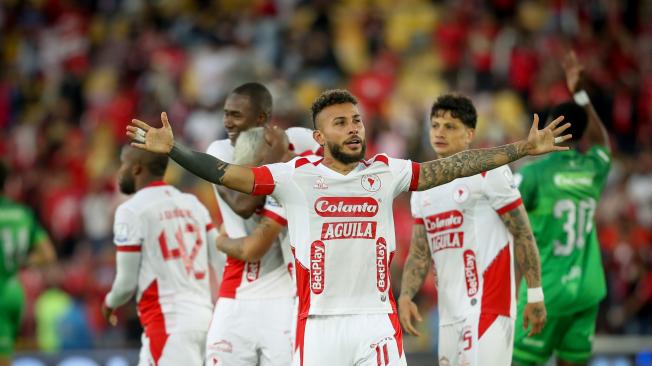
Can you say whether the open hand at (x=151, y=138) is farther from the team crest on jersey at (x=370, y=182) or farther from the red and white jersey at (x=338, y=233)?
the team crest on jersey at (x=370, y=182)

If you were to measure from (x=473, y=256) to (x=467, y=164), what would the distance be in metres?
1.41

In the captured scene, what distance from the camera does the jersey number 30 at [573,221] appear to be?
977 cm

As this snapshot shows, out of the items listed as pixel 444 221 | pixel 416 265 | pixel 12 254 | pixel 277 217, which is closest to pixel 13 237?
pixel 12 254

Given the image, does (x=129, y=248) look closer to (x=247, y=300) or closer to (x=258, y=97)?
(x=247, y=300)

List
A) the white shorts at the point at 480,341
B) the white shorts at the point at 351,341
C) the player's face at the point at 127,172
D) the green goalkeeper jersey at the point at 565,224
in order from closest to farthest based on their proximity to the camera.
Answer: the white shorts at the point at 351,341 → the white shorts at the point at 480,341 → the player's face at the point at 127,172 → the green goalkeeper jersey at the point at 565,224

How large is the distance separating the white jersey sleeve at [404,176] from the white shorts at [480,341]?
1551mm

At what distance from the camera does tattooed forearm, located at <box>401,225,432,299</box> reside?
29.0 feet

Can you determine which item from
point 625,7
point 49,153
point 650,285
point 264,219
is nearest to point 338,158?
point 264,219

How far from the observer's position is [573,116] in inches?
380

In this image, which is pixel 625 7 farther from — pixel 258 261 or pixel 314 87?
pixel 258 261

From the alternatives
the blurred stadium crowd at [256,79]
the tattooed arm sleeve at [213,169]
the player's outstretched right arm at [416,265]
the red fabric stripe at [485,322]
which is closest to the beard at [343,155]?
the tattooed arm sleeve at [213,169]

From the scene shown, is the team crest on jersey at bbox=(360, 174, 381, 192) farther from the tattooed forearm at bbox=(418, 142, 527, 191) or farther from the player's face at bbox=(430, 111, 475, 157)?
the player's face at bbox=(430, 111, 475, 157)

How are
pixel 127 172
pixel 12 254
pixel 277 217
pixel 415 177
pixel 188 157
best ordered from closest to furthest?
pixel 188 157 → pixel 415 177 → pixel 277 217 → pixel 127 172 → pixel 12 254

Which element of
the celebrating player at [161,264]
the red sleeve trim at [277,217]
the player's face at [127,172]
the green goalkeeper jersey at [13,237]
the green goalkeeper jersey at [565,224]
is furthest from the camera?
the green goalkeeper jersey at [13,237]
